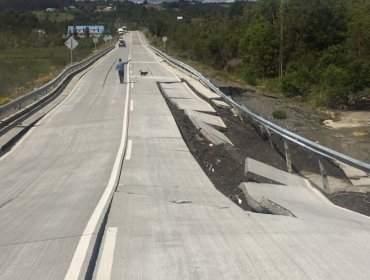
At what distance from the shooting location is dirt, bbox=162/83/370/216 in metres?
11.2

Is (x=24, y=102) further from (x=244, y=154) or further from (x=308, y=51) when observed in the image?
(x=308, y=51)

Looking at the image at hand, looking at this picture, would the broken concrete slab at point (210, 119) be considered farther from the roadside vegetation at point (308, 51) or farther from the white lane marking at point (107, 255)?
the roadside vegetation at point (308, 51)

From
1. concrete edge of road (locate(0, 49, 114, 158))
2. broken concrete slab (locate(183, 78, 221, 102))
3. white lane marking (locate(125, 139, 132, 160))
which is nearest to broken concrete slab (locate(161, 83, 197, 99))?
broken concrete slab (locate(183, 78, 221, 102))

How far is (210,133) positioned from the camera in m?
17.9

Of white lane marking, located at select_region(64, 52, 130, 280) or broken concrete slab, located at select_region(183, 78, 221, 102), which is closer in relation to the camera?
white lane marking, located at select_region(64, 52, 130, 280)

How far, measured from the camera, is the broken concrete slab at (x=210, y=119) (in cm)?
1989

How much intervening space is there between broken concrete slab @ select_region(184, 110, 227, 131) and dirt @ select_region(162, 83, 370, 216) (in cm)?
23

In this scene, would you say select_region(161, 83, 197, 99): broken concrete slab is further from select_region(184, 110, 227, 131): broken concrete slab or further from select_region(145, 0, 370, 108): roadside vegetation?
select_region(145, 0, 370, 108): roadside vegetation

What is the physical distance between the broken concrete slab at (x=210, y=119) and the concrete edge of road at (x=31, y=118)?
19.2ft

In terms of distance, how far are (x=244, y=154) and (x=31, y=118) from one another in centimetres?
962

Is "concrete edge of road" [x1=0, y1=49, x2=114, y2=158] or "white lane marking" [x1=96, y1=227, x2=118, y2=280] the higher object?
"white lane marking" [x1=96, y1=227, x2=118, y2=280]

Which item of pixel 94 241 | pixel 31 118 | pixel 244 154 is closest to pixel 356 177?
pixel 244 154

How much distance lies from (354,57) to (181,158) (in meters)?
34.5

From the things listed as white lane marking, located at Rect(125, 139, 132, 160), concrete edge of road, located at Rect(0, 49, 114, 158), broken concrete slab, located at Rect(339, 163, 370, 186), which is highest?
white lane marking, located at Rect(125, 139, 132, 160)
